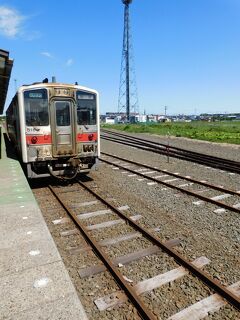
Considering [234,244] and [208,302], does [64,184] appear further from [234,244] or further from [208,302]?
[208,302]

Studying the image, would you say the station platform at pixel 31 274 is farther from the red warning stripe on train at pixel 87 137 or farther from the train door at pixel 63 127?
the red warning stripe on train at pixel 87 137

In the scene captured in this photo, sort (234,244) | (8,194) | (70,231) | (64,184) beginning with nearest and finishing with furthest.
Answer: (234,244) < (70,231) < (8,194) < (64,184)

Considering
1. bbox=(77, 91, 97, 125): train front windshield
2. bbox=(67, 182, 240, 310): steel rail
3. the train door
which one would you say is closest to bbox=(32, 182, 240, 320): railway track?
bbox=(67, 182, 240, 310): steel rail

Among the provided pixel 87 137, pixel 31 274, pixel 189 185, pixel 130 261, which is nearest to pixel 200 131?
pixel 189 185

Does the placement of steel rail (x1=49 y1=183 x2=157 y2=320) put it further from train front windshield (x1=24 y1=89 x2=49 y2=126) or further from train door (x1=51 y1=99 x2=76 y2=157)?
train front windshield (x1=24 y1=89 x2=49 y2=126)

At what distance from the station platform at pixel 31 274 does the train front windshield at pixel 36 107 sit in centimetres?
388

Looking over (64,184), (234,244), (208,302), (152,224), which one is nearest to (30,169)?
(64,184)

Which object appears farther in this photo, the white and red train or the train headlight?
the train headlight

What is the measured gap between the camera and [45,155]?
10.2m

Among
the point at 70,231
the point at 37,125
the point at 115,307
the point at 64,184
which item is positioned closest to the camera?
the point at 115,307

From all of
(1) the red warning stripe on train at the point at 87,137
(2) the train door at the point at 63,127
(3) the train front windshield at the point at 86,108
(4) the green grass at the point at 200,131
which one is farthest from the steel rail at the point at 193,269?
(4) the green grass at the point at 200,131

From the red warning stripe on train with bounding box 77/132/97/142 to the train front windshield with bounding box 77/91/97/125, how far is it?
40 cm

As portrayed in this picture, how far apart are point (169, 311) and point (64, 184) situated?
312 inches

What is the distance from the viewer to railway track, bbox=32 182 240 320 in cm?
398
